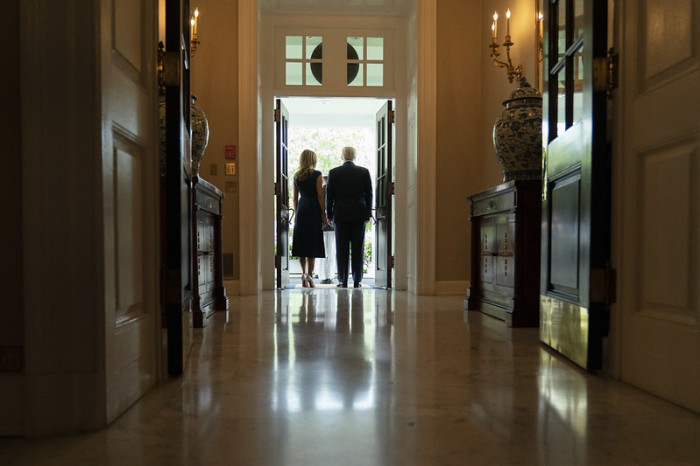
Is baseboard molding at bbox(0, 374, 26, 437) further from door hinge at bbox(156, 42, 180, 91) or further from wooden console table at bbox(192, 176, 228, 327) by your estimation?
wooden console table at bbox(192, 176, 228, 327)

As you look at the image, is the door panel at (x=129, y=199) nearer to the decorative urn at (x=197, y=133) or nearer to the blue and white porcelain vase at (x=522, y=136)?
the decorative urn at (x=197, y=133)

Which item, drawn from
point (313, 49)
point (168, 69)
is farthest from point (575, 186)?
point (313, 49)

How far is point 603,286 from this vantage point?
190 centimetres

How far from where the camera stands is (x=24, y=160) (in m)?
1.26

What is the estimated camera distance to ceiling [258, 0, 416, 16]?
554cm

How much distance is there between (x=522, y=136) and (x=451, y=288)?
7.23 ft

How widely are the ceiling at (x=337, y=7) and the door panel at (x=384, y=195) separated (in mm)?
921

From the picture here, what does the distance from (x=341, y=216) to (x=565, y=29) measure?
3.83m

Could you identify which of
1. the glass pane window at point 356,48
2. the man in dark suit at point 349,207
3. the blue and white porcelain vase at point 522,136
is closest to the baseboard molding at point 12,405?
the blue and white porcelain vase at point 522,136

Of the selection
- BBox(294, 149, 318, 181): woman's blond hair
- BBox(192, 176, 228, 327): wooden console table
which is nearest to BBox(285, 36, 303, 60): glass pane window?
BBox(294, 149, 318, 181): woman's blond hair

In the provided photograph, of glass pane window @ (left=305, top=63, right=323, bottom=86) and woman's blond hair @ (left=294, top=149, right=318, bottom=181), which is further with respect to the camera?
woman's blond hair @ (left=294, top=149, right=318, bottom=181)

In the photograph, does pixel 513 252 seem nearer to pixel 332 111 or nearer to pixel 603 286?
pixel 603 286

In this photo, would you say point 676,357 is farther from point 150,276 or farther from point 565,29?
point 150,276

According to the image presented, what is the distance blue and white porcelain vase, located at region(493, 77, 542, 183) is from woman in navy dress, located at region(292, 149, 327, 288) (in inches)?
119
